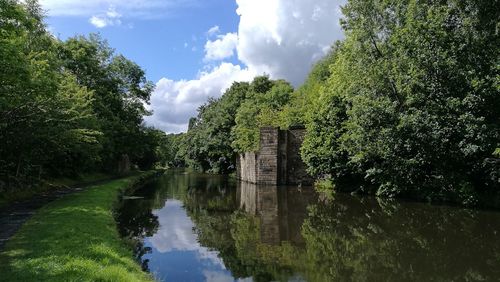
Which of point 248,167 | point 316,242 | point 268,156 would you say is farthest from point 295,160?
point 316,242

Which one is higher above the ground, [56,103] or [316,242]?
[56,103]

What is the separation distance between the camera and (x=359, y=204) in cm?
2250

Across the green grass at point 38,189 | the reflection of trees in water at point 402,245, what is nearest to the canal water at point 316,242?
the reflection of trees in water at point 402,245

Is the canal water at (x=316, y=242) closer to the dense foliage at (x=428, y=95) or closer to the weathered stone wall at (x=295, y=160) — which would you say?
the dense foliage at (x=428, y=95)

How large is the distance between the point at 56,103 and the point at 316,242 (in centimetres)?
1267

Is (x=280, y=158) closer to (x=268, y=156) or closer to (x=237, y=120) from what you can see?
(x=268, y=156)

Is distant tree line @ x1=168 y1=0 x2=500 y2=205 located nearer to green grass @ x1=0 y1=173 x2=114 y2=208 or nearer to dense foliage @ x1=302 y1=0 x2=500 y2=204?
dense foliage @ x1=302 y1=0 x2=500 y2=204

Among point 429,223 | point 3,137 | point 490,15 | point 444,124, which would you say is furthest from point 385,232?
point 3,137

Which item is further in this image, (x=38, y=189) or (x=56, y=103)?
(x=38, y=189)

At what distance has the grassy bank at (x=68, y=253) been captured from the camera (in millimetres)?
7770

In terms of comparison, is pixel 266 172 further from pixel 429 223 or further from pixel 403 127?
pixel 429 223

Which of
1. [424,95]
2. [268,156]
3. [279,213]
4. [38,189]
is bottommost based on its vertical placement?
[279,213]

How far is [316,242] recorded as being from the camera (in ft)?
43.0

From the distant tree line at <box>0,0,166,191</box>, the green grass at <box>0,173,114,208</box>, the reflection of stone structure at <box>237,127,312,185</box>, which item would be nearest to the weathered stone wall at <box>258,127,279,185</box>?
the reflection of stone structure at <box>237,127,312,185</box>
